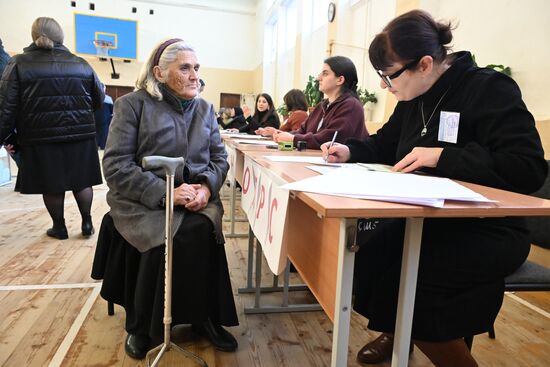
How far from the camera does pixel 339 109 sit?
6.94ft

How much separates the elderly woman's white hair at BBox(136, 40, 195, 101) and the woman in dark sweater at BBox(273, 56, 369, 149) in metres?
0.80

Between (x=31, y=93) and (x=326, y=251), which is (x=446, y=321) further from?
(x=31, y=93)

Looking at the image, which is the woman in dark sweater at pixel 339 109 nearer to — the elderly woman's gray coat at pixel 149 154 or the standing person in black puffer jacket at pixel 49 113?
the elderly woman's gray coat at pixel 149 154

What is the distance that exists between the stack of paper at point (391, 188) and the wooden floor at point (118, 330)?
833 millimetres

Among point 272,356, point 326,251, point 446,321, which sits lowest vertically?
point 272,356

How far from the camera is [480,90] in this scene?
39.6 inches

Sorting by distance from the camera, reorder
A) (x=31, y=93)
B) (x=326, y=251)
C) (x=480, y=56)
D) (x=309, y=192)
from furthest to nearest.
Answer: (x=480, y=56) < (x=31, y=93) < (x=326, y=251) < (x=309, y=192)

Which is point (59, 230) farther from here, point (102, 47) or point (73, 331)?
point (102, 47)

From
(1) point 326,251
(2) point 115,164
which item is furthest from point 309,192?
(2) point 115,164

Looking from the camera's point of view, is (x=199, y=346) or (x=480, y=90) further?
(x=199, y=346)

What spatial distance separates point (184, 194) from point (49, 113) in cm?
151

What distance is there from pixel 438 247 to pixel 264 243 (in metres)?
0.44

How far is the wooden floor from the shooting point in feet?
4.52

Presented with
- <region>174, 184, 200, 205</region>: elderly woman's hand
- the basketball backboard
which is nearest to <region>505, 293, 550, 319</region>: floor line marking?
<region>174, 184, 200, 205</region>: elderly woman's hand
